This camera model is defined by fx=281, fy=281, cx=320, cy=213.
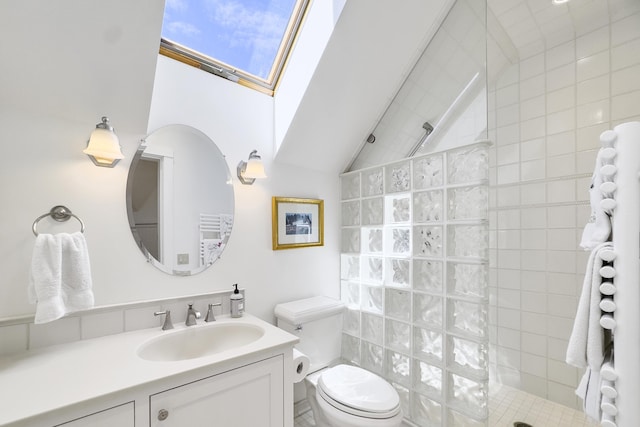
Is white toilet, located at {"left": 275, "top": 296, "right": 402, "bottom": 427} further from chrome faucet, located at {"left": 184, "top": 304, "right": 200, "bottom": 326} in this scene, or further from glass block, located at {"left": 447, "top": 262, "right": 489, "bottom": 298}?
glass block, located at {"left": 447, "top": 262, "right": 489, "bottom": 298}

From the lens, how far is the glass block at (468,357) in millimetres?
1431

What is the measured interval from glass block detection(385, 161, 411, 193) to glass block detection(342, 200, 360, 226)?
12.3 inches

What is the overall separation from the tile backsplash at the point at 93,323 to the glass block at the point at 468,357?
136 cm

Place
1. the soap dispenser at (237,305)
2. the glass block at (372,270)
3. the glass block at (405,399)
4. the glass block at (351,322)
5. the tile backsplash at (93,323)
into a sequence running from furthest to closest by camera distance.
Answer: the glass block at (351,322) → the glass block at (372,270) → the glass block at (405,399) → the soap dispenser at (237,305) → the tile backsplash at (93,323)

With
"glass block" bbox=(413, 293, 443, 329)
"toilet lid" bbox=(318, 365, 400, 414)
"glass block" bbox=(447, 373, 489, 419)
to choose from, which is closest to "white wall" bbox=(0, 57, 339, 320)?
"toilet lid" bbox=(318, 365, 400, 414)

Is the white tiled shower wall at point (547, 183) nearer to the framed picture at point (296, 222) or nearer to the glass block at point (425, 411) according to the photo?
the glass block at point (425, 411)

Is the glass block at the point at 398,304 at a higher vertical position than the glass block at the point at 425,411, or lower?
higher

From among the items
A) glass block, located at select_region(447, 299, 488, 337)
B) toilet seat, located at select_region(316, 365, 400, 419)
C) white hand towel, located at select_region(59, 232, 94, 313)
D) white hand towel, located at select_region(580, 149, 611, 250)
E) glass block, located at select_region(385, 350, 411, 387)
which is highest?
white hand towel, located at select_region(580, 149, 611, 250)

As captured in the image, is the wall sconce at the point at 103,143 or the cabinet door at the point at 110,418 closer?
the cabinet door at the point at 110,418

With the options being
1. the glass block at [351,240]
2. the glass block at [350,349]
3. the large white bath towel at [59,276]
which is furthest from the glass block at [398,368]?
the large white bath towel at [59,276]

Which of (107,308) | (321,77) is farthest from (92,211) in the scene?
(321,77)

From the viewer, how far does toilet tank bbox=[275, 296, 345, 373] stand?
176cm

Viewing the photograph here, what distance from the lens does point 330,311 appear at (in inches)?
74.7

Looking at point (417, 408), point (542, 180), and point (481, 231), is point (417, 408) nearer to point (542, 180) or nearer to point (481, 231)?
point (481, 231)
